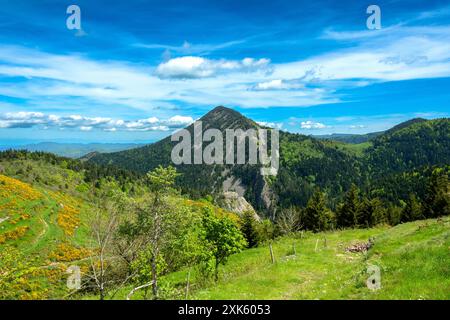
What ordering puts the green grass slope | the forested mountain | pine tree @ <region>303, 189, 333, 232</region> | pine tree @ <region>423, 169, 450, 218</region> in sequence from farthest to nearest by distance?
pine tree @ <region>303, 189, 333, 232</region>
pine tree @ <region>423, 169, 450, 218</region>
the forested mountain
the green grass slope

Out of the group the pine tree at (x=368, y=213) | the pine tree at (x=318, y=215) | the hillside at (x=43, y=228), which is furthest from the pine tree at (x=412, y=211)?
the hillside at (x=43, y=228)

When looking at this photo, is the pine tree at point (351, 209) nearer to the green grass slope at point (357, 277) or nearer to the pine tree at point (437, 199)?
the pine tree at point (437, 199)

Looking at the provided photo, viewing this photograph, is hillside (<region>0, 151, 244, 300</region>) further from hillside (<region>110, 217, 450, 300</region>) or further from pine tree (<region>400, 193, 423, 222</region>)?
pine tree (<region>400, 193, 423, 222</region>)

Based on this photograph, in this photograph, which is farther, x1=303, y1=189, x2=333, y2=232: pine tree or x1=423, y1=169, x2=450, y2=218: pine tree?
x1=303, y1=189, x2=333, y2=232: pine tree

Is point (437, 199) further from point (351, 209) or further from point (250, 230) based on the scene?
point (250, 230)

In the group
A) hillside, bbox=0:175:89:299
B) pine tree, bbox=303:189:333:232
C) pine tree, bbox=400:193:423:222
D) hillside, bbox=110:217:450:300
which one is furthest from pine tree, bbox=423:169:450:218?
hillside, bbox=0:175:89:299

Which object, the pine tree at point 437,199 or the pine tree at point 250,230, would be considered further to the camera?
the pine tree at point 437,199

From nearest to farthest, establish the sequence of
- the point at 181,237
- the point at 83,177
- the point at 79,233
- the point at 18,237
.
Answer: the point at 181,237 < the point at 18,237 < the point at 79,233 < the point at 83,177

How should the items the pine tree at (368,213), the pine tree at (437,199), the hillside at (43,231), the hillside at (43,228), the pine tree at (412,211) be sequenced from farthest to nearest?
the pine tree at (412,211)
the pine tree at (368,213)
the pine tree at (437,199)
the hillside at (43,231)
the hillside at (43,228)

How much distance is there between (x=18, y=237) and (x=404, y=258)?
87473mm

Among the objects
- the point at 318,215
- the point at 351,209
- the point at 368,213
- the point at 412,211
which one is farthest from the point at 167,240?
the point at 412,211
